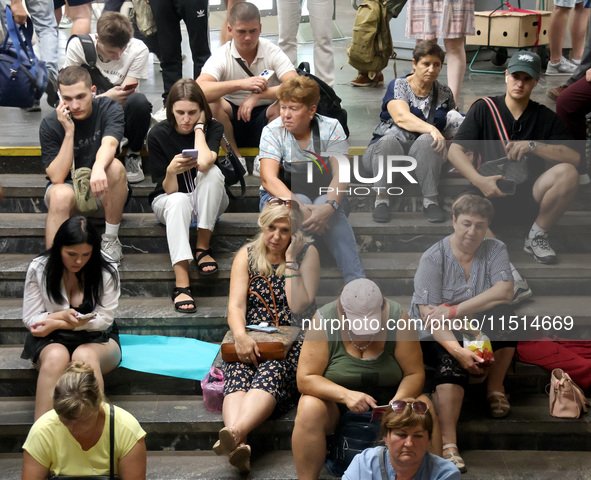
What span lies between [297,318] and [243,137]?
68.6 inches

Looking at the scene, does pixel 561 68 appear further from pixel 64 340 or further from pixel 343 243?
pixel 64 340

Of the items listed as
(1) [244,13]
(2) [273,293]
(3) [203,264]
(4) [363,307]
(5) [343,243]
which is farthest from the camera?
(1) [244,13]

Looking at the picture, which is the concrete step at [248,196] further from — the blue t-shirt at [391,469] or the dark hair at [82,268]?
the blue t-shirt at [391,469]

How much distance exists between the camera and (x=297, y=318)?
4.53m

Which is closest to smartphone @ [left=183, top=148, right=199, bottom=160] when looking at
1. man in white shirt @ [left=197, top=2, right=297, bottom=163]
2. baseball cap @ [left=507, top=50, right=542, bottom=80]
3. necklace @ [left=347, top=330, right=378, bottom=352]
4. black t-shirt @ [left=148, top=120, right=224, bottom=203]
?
black t-shirt @ [left=148, top=120, right=224, bottom=203]

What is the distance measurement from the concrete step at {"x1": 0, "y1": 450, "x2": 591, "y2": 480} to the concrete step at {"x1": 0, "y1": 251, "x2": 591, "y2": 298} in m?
1.05

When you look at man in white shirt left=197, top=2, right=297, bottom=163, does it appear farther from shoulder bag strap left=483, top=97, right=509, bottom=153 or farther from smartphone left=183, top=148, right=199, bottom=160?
shoulder bag strap left=483, top=97, right=509, bottom=153

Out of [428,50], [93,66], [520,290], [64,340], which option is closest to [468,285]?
[520,290]

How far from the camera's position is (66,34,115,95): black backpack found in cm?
569

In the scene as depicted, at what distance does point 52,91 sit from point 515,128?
3256 mm

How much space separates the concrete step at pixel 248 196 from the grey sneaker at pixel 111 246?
1.69 feet

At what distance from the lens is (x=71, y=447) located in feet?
11.8

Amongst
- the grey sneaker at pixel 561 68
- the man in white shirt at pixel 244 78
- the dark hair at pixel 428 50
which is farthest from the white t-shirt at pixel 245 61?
the grey sneaker at pixel 561 68

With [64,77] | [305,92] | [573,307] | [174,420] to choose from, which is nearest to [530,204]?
[573,307]
